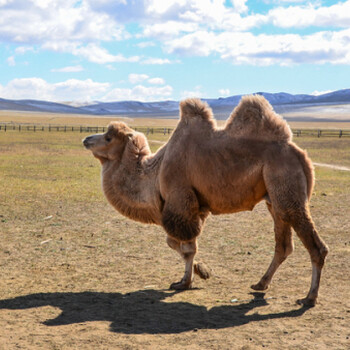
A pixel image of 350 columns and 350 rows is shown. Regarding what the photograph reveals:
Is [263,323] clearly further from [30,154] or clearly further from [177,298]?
[30,154]

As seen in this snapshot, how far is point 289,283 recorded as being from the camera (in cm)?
771

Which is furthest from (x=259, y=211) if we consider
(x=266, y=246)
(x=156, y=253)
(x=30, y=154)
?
(x=30, y=154)

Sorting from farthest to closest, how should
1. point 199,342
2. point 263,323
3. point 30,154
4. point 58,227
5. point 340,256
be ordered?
1. point 30,154
2. point 58,227
3. point 340,256
4. point 263,323
5. point 199,342

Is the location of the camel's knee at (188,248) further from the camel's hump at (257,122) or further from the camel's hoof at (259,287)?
the camel's hump at (257,122)

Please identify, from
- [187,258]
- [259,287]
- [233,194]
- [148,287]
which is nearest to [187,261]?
[187,258]

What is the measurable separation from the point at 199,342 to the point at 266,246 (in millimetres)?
4567

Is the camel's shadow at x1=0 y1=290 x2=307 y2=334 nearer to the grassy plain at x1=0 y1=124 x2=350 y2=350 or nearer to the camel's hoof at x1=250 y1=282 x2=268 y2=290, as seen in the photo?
the grassy plain at x1=0 y1=124 x2=350 y2=350

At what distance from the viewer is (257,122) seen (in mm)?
7098

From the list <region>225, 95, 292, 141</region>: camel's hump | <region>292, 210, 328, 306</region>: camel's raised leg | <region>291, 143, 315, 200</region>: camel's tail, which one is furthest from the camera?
<region>225, 95, 292, 141</region>: camel's hump

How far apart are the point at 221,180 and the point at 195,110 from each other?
3.64 feet

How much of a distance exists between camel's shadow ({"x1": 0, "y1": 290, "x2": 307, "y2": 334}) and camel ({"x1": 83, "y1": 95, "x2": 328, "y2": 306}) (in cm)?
63

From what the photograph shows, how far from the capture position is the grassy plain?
5.68 meters

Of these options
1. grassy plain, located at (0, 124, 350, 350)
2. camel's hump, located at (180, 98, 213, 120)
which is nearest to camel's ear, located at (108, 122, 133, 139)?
camel's hump, located at (180, 98, 213, 120)

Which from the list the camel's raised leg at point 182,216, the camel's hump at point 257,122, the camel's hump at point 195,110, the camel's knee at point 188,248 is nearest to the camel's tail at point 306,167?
the camel's hump at point 257,122
